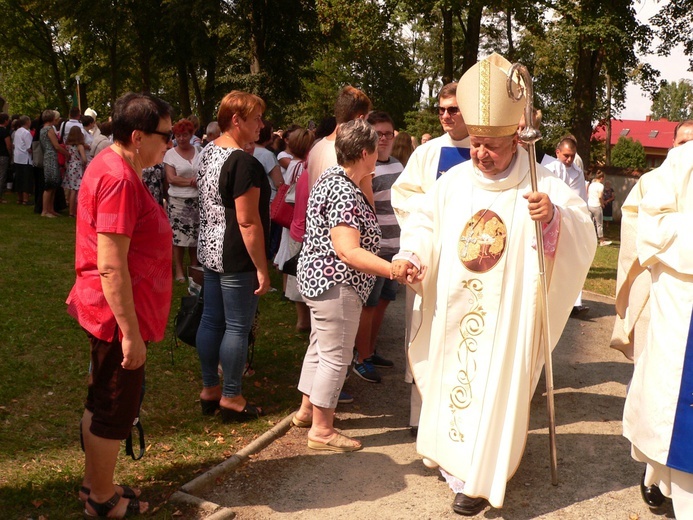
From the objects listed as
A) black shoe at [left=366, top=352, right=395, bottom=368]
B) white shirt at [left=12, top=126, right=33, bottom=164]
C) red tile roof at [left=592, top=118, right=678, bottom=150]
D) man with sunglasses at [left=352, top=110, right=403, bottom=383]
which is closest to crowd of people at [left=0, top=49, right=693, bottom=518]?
man with sunglasses at [left=352, top=110, right=403, bottom=383]

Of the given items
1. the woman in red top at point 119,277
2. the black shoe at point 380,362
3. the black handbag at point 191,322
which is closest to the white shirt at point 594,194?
the black shoe at point 380,362

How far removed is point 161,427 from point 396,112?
175ft

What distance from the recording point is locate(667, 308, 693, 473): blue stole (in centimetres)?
368

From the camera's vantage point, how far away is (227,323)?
4957mm

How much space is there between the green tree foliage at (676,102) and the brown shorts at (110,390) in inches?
4341

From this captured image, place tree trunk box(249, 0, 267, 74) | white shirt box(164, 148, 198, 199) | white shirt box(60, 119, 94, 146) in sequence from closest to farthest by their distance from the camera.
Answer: white shirt box(164, 148, 198, 199)
white shirt box(60, 119, 94, 146)
tree trunk box(249, 0, 267, 74)

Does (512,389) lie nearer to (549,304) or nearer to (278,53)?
(549,304)

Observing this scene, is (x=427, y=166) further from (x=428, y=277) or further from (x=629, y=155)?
(x=629, y=155)

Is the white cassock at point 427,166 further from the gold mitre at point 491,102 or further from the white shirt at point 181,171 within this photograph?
the white shirt at point 181,171

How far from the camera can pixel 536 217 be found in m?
3.80

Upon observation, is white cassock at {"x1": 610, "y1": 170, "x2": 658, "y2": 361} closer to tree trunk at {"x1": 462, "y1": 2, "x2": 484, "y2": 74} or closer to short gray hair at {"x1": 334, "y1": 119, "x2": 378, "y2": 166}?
short gray hair at {"x1": 334, "y1": 119, "x2": 378, "y2": 166}

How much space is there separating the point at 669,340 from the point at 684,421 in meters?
0.39

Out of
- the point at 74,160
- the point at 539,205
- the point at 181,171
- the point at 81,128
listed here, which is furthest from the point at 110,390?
the point at 74,160

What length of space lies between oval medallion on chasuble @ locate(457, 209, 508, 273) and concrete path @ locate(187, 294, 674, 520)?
130 cm
